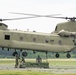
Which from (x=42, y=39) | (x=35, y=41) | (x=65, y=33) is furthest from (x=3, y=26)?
(x=65, y=33)

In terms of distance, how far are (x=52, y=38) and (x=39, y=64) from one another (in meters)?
7.41

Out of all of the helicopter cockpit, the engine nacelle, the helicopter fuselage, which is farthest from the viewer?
the engine nacelle

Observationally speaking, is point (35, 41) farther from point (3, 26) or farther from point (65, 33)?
point (3, 26)

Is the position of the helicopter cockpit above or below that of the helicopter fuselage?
above

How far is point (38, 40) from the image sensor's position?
4897cm

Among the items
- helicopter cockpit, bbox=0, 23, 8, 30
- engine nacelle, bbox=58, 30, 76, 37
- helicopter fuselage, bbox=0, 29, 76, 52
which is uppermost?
helicopter cockpit, bbox=0, 23, 8, 30

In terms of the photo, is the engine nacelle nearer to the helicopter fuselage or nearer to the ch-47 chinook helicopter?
the ch-47 chinook helicopter

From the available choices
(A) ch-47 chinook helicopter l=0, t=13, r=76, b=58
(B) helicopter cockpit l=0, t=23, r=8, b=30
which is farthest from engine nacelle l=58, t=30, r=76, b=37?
(B) helicopter cockpit l=0, t=23, r=8, b=30

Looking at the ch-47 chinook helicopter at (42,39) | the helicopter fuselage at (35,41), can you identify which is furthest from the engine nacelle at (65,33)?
the helicopter fuselage at (35,41)

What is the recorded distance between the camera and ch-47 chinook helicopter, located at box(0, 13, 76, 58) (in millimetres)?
47844

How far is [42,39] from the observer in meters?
49.1

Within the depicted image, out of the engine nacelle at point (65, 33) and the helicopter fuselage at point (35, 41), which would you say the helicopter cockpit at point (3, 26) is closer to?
the helicopter fuselage at point (35, 41)

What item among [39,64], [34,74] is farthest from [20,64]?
[34,74]

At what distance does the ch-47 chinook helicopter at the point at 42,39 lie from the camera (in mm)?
47844
